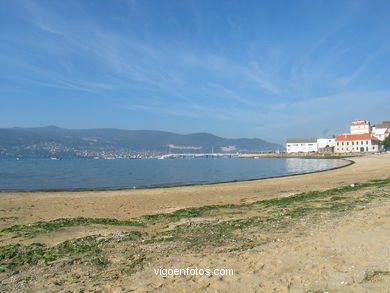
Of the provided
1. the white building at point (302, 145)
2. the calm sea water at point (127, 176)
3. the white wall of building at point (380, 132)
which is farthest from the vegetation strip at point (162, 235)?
the white building at point (302, 145)

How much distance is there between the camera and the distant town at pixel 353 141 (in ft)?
356

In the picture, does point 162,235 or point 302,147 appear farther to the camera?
point 302,147

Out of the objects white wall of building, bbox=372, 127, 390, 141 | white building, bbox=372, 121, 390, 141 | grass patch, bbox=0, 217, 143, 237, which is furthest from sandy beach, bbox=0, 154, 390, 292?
white building, bbox=372, 121, 390, 141

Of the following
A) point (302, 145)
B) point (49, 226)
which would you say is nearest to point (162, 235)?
point (49, 226)

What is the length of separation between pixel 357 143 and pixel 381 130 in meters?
19.5

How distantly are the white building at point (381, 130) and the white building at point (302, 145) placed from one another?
85.9ft

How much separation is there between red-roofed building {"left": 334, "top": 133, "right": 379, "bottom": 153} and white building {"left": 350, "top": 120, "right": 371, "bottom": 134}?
11.3m

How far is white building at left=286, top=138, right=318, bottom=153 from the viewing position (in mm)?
143062

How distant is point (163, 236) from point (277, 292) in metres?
4.78

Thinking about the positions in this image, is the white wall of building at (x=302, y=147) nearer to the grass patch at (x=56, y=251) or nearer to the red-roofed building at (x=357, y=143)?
the red-roofed building at (x=357, y=143)

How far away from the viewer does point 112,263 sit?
6547 millimetres

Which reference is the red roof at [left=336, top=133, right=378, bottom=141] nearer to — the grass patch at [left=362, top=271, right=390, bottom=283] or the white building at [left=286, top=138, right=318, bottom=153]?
the white building at [left=286, top=138, right=318, bottom=153]

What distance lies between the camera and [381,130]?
Result: 12112cm

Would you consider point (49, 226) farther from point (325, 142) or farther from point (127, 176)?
point (325, 142)
